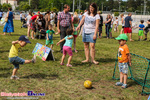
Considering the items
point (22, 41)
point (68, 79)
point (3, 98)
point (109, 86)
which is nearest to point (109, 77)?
point (109, 86)

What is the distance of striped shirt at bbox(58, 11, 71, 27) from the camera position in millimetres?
9195

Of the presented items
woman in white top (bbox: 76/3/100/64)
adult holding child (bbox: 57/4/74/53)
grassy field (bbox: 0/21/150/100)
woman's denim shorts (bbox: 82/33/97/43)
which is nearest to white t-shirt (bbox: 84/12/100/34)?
woman in white top (bbox: 76/3/100/64)

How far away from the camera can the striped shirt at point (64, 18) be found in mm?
9195

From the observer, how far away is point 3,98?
4688mm

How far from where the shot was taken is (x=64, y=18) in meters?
9.21

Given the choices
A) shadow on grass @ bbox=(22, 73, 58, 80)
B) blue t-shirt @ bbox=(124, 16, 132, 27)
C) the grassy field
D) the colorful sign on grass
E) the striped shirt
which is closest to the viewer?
the grassy field

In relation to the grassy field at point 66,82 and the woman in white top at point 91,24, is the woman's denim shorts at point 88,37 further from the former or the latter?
the grassy field at point 66,82

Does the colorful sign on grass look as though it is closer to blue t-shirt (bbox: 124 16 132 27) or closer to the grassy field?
the grassy field

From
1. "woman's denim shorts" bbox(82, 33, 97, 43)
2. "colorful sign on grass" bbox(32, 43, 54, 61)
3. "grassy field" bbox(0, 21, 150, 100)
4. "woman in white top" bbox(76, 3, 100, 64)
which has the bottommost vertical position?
"grassy field" bbox(0, 21, 150, 100)

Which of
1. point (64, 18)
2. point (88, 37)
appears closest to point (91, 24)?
point (88, 37)

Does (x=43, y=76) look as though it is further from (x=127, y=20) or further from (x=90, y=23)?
(x=127, y=20)

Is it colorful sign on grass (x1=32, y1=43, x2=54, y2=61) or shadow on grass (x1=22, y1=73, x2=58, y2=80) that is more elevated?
colorful sign on grass (x1=32, y1=43, x2=54, y2=61)

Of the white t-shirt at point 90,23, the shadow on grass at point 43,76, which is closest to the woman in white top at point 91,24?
the white t-shirt at point 90,23

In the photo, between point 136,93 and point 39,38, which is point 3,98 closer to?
point 136,93
